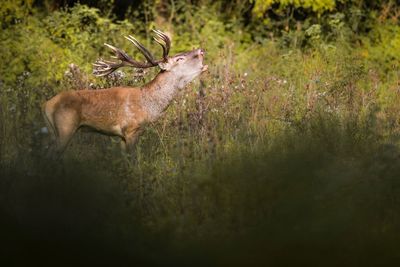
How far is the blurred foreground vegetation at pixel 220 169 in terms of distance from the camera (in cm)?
612

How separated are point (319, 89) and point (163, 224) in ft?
11.7

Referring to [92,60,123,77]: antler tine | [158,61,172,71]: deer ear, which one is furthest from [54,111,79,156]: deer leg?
[158,61,172,71]: deer ear

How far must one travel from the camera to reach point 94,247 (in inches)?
242

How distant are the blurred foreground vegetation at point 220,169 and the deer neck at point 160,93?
6.8 inches

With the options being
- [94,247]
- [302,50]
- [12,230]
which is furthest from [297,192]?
[302,50]

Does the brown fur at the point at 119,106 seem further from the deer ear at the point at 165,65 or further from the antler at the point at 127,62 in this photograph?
the antler at the point at 127,62

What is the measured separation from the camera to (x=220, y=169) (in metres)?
6.65

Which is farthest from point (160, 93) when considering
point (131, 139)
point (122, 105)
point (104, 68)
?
point (104, 68)

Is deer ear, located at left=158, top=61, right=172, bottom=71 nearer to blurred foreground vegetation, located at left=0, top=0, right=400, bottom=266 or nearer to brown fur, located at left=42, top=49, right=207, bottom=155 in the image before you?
brown fur, located at left=42, top=49, right=207, bottom=155

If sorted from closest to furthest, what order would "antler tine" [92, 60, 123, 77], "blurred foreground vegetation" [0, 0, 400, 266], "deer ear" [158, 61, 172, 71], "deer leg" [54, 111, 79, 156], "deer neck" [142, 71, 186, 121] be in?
"blurred foreground vegetation" [0, 0, 400, 266]
"deer leg" [54, 111, 79, 156]
"deer neck" [142, 71, 186, 121]
"deer ear" [158, 61, 172, 71]
"antler tine" [92, 60, 123, 77]

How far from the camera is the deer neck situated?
7.99 metres

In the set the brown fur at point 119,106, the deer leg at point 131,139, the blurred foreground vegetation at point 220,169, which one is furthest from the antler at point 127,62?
the deer leg at point 131,139

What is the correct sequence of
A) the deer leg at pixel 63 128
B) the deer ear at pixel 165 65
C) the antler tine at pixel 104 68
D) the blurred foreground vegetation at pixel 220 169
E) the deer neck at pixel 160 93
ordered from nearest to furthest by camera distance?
the blurred foreground vegetation at pixel 220 169
the deer leg at pixel 63 128
the deer neck at pixel 160 93
the deer ear at pixel 165 65
the antler tine at pixel 104 68

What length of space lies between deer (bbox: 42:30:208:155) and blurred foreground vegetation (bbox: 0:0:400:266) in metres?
0.16
